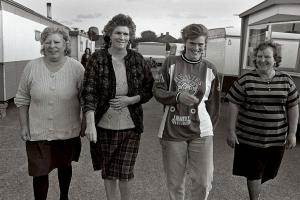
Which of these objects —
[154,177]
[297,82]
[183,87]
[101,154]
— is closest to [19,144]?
[154,177]

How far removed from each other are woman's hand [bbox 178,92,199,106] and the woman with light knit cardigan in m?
0.90

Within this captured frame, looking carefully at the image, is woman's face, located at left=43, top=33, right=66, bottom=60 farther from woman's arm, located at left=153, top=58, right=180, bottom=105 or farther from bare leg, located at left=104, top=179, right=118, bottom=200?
bare leg, located at left=104, top=179, right=118, bottom=200

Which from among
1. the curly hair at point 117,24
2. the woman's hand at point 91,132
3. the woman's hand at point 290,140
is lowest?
the woman's hand at point 290,140

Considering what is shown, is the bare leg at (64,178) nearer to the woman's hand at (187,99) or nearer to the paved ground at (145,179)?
the paved ground at (145,179)

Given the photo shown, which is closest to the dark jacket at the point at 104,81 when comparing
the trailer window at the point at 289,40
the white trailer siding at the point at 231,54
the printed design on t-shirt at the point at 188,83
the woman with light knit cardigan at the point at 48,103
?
the woman with light knit cardigan at the point at 48,103

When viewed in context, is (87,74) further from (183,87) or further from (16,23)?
(16,23)

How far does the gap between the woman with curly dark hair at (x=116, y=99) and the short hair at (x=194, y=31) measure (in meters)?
0.43

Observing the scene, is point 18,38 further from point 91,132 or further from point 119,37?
point 91,132

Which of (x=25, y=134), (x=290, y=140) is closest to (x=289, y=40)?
(x=290, y=140)

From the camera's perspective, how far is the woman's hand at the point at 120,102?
275cm

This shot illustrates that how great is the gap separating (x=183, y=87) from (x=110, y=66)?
1.98 ft

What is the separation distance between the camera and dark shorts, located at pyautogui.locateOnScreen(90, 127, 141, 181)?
9.36 feet

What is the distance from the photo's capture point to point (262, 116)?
116 inches

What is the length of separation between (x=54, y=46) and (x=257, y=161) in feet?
6.54
